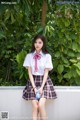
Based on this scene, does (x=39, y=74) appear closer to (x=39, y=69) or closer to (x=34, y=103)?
(x=39, y=69)

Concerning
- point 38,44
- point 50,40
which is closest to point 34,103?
point 38,44

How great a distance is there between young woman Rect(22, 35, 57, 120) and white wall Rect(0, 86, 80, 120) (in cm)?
12

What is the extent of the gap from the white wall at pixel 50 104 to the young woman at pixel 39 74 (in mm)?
118

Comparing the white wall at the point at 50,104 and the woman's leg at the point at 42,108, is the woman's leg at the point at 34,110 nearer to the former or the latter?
the woman's leg at the point at 42,108

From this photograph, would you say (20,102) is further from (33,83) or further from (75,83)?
(75,83)

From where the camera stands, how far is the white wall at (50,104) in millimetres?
3971

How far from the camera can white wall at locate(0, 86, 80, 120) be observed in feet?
13.0

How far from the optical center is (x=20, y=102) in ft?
13.0

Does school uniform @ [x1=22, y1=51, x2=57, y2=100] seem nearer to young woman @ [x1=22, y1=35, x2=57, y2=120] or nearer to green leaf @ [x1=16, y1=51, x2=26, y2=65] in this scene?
young woman @ [x1=22, y1=35, x2=57, y2=120]

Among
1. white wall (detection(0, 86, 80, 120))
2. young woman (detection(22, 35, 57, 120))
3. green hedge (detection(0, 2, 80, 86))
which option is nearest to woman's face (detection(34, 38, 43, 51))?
young woman (detection(22, 35, 57, 120))

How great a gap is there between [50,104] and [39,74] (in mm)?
385

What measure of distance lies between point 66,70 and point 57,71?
4.3 inches

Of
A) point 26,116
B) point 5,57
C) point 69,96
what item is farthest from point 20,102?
point 5,57

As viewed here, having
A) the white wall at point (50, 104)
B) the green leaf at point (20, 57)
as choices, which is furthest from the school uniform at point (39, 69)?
the green leaf at point (20, 57)
